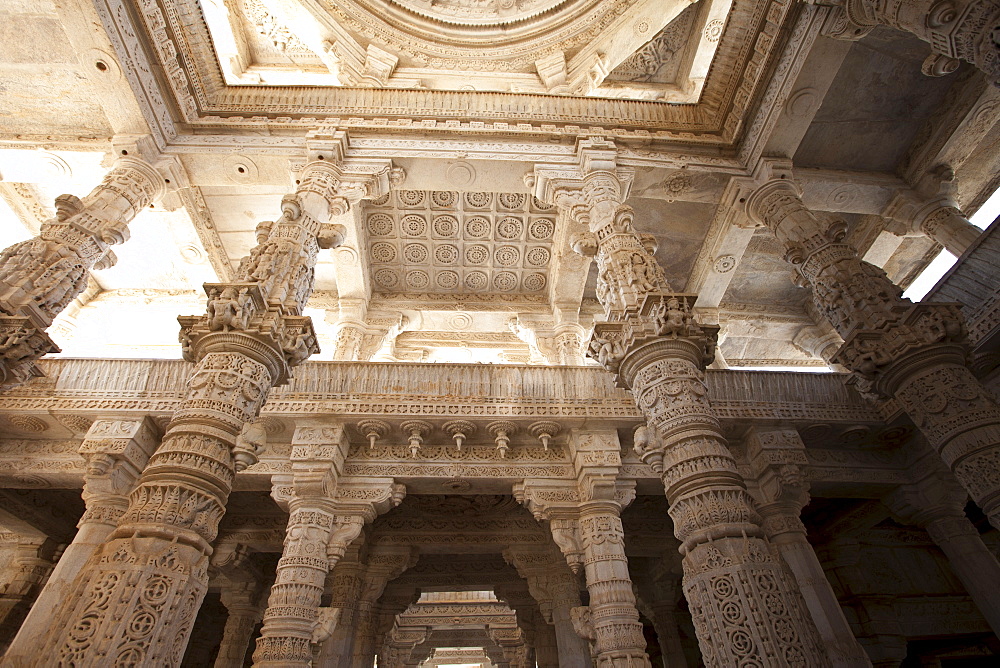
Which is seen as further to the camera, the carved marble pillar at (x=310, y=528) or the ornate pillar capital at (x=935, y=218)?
the ornate pillar capital at (x=935, y=218)

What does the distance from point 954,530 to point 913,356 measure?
3576 millimetres

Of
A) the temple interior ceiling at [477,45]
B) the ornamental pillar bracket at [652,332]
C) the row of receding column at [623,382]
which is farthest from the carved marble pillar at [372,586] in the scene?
the temple interior ceiling at [477,45]

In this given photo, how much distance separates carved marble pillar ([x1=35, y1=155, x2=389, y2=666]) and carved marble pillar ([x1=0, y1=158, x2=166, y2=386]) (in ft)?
6.15

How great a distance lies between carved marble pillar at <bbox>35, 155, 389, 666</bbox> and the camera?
113 inches

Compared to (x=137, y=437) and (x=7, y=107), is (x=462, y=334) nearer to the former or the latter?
(x=137, y=437)

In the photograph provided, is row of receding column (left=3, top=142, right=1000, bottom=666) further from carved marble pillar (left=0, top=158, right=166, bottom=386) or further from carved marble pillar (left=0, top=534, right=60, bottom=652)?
carved marble pillar (left=0, top=534, right=60, bottom=652)

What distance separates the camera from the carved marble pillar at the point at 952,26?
335 cm

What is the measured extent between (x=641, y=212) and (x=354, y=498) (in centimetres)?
725

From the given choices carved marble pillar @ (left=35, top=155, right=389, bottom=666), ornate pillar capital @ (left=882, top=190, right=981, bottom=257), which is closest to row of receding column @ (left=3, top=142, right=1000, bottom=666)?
carved marble pillar @ (left=35, top=155, right=389, bottom=666)

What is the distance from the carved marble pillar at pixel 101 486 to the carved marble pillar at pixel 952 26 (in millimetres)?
8275

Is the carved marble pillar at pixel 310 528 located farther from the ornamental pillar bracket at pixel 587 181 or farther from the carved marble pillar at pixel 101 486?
the ornamental pillar bracket at pixel 587 181

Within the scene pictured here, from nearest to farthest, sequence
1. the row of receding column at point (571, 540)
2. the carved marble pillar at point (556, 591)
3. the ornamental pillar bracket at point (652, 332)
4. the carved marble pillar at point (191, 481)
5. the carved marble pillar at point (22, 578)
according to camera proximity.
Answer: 1. the carved marble pillar at point (191, 481)
2. the ornamental pillar bracket at point (652, 332)
3. the row of receding column at point (571, 540)
4. the carved marble pillar at point (556, 591)
5. the carved marble pillar at point (22, 578)

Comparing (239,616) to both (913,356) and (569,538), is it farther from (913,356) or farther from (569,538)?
(913,356)

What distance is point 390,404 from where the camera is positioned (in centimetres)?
691
